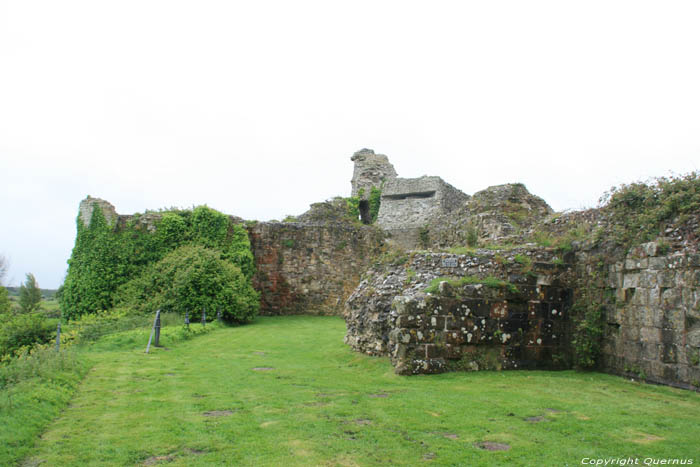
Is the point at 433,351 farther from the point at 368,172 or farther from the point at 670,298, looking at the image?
the point at 368,172

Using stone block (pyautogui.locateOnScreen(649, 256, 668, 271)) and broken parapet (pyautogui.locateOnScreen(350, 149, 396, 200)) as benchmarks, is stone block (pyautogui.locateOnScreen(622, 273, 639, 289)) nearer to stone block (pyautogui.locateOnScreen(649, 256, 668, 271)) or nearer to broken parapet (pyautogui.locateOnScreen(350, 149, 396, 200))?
stone block (pyautogui.locateOnScreen(649, 256, 668, 271))

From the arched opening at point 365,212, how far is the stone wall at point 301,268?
33.0ft

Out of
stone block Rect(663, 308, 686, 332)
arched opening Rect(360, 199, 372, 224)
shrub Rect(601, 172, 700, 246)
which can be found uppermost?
arched opening Rect(360, 199, 372, 224)

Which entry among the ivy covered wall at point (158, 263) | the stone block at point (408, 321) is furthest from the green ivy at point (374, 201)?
the stone block at point (408, 321)

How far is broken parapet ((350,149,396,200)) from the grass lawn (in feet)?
79.8

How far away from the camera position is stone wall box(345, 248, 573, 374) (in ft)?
29.6

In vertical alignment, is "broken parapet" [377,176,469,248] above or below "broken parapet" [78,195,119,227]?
above

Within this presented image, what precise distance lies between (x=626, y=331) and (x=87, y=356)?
10284 mm

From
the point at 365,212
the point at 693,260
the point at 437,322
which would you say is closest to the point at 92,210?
the point at 365,212

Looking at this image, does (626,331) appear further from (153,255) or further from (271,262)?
(153,255)

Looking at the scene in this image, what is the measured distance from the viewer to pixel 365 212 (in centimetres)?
3394

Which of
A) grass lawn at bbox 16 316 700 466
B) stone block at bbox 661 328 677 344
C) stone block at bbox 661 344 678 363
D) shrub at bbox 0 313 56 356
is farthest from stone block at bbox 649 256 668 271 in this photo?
shrub at bbox 0 313 56 356

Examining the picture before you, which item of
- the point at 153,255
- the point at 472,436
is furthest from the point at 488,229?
the point at 153,255

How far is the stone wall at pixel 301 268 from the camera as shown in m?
22.8
